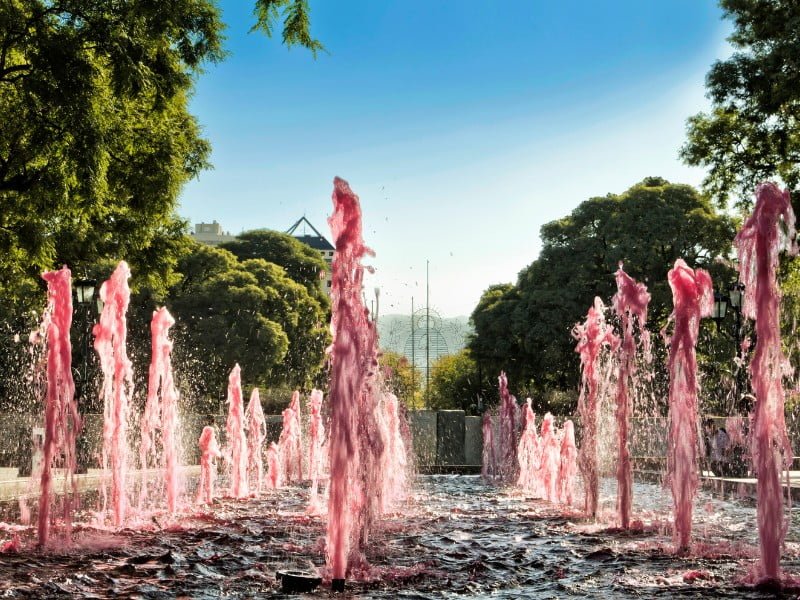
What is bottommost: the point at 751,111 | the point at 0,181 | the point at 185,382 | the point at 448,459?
the point at 448,459

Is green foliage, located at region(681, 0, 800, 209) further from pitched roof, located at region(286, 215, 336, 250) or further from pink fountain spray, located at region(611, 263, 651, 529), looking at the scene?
pitched roof, located at region(286, 215, 336, 250)

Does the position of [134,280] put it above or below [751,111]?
below

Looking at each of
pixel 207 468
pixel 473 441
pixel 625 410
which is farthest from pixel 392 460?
pixel 473 441

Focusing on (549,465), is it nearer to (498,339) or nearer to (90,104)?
(90,104)

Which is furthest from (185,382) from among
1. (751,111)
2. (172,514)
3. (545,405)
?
(172,514)

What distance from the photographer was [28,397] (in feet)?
92.0

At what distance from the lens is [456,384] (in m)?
53.4

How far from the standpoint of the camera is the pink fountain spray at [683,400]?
820 centimetres

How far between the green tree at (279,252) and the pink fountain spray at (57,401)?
3842 centimetres

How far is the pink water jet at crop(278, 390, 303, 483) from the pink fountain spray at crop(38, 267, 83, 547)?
13.4 meters

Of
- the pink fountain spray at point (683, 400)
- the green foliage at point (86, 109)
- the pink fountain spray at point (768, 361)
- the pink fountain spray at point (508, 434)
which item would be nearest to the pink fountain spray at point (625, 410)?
the pink fountain spray at point (683, 400)

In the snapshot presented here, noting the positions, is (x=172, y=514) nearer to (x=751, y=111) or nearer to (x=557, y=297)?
(x=751, y=111)

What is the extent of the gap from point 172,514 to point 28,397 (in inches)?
718

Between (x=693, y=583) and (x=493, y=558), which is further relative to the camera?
(x=493, y=558)
